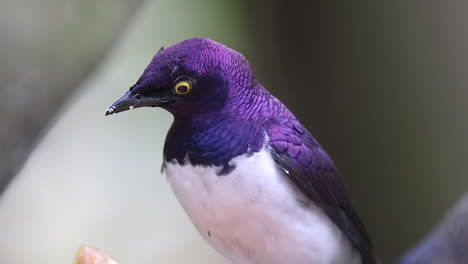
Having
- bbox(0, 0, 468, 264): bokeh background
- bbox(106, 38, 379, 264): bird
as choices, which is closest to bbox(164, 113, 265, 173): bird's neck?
bbox(106, 38, 379, 264): bird

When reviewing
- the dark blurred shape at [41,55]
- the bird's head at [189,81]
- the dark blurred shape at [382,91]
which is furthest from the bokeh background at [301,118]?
the bird's head at [189,81]

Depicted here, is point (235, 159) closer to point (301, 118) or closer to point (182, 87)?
point (182, 87)

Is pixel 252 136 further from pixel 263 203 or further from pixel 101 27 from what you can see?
pixel 101 27

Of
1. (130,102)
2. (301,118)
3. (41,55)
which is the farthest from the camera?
(301,118)

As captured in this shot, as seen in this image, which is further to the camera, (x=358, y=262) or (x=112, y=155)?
(x=112, y=155)

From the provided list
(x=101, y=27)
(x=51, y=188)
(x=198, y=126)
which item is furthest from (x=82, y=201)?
(x=198, y=126)

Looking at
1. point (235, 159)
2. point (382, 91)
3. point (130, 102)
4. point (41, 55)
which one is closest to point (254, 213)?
point (235, 159)
